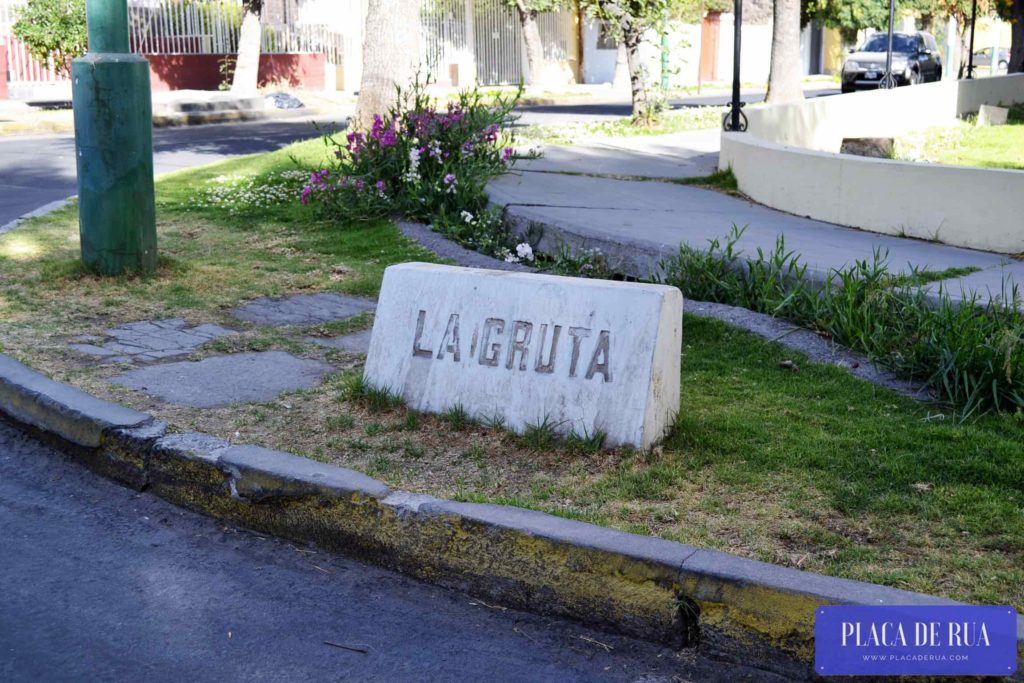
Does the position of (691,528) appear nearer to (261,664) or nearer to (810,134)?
(261,664)

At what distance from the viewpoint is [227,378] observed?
211 inches

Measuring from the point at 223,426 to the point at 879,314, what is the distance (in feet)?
10.2

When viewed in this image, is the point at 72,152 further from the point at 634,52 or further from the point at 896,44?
the point at 896,44

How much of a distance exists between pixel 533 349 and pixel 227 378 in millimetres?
1593

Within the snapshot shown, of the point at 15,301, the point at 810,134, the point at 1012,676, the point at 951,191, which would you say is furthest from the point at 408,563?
the point at 810,134

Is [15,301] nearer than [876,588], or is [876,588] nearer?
[876,588]

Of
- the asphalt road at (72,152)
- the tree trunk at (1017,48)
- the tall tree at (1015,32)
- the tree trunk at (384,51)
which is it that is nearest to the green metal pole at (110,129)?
the asphalt road at (72,152)

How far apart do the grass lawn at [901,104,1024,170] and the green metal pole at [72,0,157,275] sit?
9.37 meters

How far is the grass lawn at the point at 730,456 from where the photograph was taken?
3.61 m

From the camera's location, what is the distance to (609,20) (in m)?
18.0

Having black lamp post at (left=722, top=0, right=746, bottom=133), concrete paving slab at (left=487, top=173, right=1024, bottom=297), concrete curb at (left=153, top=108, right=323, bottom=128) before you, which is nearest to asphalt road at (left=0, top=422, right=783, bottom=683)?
concrete paving slab at (left=487, top=173, right=1024, bottom=297)

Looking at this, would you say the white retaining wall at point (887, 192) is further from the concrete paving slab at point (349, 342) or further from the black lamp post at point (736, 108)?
the concrete paving slab at point (349, 342)

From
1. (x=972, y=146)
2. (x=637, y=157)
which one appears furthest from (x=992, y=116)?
(x=637, y=157)

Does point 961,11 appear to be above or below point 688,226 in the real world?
above
